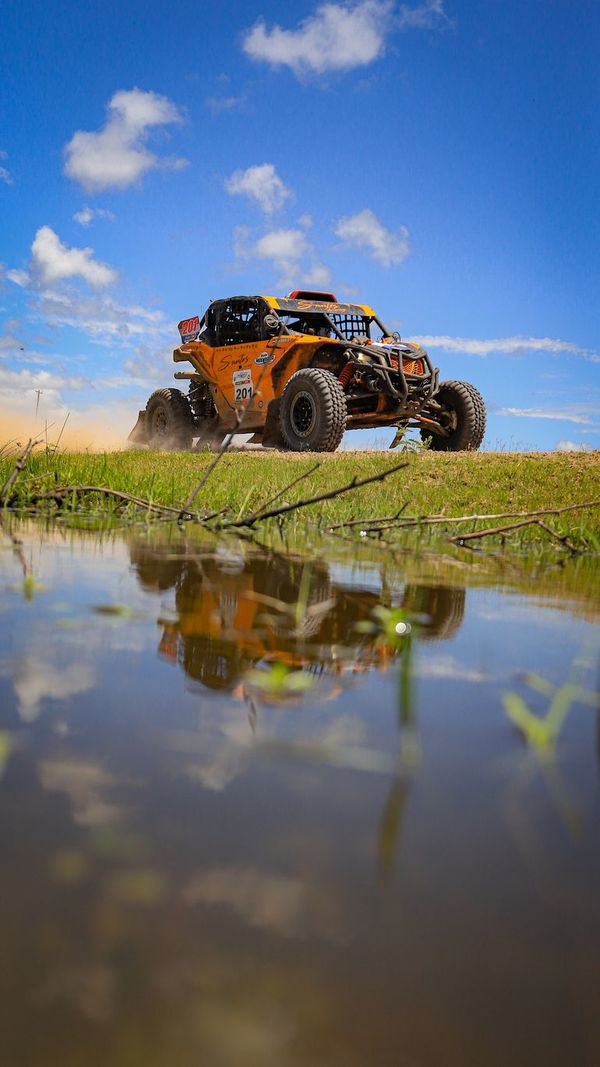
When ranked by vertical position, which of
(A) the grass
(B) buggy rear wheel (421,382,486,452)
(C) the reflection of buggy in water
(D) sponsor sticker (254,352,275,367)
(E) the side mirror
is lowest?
(C) the reflection of buggy in water

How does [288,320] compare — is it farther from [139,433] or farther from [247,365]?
[139,433]

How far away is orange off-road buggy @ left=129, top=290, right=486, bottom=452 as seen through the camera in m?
11.7

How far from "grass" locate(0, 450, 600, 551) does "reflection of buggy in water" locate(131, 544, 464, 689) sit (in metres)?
2.35

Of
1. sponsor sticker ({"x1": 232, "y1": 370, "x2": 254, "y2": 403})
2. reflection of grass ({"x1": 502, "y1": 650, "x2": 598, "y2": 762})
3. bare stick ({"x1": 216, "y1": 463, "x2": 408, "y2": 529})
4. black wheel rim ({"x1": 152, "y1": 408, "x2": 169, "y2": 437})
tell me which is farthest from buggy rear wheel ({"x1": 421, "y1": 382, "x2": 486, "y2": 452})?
reflection of grass ({"x1": 502, "y1": 650, "x2": 598, "y2": 762})

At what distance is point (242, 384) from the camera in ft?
42.8

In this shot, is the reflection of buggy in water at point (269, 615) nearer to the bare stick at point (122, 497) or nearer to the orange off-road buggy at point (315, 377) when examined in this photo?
the bare stick at point (122, 497)

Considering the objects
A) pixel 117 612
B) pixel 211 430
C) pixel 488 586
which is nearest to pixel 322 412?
pixel 211 430

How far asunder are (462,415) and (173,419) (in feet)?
17.7

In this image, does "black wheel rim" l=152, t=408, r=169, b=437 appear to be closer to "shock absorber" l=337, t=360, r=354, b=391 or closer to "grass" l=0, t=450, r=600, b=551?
"shock absorber" l=337, t=360, r=354, b=391

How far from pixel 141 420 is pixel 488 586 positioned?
46.7ft

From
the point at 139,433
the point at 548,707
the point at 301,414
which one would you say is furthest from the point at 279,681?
the point at 139,433

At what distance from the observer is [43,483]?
616 cm

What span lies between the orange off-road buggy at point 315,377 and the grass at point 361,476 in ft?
5.06

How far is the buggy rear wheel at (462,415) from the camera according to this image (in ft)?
42.1
